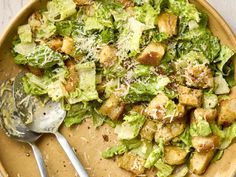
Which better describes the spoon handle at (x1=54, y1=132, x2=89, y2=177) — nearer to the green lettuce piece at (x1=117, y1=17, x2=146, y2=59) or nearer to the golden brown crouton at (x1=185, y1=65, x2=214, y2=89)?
the green lettuce piece at (x1=117, y1=17, x2=146, y2=59)

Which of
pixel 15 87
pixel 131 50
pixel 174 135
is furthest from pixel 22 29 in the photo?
pixel 174 135

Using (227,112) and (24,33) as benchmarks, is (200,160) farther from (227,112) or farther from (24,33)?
(24,33)

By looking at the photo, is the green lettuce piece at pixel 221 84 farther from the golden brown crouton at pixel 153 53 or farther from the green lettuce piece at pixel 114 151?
the green lettuce piece at pixel 114 151

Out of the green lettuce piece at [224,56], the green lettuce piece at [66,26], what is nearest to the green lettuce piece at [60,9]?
the green lettuce piece at [66,26]

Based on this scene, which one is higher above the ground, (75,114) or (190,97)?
(190,97)

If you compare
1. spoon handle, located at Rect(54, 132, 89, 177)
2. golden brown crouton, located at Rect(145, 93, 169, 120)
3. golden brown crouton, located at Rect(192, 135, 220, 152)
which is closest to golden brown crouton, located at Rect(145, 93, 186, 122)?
golden brown crouton, located at Rect(145, 93, 169, 120)

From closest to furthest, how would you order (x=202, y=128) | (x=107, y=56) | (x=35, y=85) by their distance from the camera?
(x=202, y=128), (x=107, y=56), (x=35, y=85)

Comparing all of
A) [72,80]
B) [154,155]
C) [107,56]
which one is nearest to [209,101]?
[154,155]
